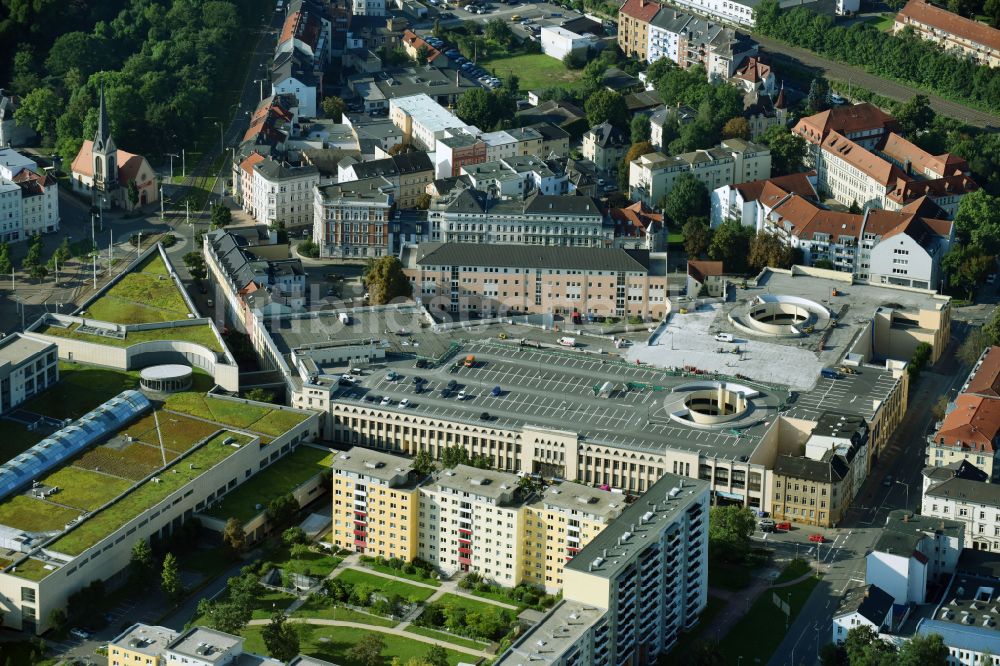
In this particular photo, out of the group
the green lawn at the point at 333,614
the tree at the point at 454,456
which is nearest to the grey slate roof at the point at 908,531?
the tree at the point at 454,456

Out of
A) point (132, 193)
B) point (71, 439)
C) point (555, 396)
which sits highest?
point (132, 193)

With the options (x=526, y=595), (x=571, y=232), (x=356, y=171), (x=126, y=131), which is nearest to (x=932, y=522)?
(x=526, y=595)

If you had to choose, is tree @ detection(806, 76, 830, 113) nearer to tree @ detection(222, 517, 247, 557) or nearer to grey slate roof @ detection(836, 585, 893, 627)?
grey slate roof @ detection(836, 585, 893, 627)

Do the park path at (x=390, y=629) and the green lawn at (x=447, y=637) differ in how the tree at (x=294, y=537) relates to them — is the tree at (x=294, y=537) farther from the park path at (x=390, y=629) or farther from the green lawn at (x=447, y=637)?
the green lawn at (x=447, y=637)

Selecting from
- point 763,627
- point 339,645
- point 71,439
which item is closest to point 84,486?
point 71,439

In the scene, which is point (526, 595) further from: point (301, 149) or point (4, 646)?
point (301, 149)

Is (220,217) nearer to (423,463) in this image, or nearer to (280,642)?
(423,463)

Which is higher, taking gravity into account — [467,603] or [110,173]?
[110,173]
